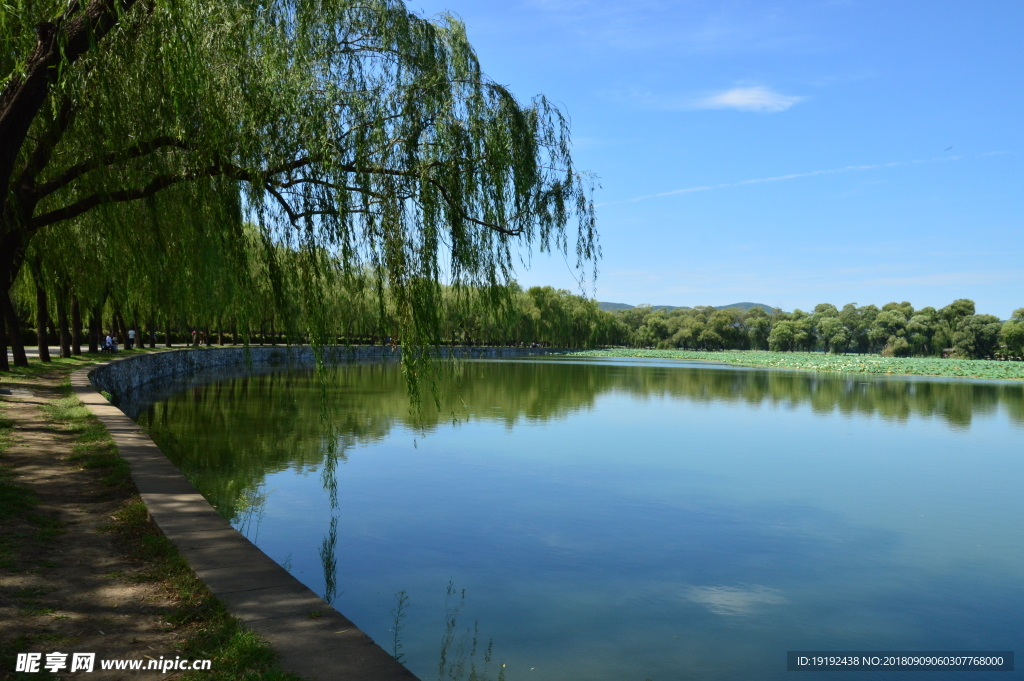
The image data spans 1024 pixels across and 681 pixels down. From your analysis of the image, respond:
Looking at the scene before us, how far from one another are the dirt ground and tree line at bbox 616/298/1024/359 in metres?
84.4

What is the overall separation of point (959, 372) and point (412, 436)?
48.7 m

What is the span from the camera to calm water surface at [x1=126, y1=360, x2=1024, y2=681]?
5219 mm

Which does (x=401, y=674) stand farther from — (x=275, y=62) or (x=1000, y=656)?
(x=275, y=62)

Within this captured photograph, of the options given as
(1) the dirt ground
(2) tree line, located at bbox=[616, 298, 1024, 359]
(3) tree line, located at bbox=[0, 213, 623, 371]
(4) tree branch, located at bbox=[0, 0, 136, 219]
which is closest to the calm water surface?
(3) tree line, located at bbox=[0, 213, 623, 371]

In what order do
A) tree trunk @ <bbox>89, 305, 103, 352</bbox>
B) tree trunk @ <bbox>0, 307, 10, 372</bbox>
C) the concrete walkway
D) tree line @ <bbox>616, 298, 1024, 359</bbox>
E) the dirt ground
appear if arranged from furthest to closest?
tree line @ <bbox>616, 298, 1024, 359</bbox> < tree trunk @ <bbox>89, 305, 103, 352</bbox> < tree trunk @ <bbox>0, 307, 10, 372</bbox> < the dirt ground < the concrete walkway

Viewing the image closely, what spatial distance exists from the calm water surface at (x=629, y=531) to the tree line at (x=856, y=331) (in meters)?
71.7

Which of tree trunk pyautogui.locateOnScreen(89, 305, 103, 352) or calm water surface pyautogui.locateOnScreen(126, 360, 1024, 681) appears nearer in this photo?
calm water surface pyautogui.locateOnScreen(126, 360, 1024, 681)

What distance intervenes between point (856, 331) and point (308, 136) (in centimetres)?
9982

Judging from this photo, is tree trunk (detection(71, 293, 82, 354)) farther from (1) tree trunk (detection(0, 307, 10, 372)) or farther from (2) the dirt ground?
(2) the dirt ground

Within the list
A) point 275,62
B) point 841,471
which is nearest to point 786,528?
point 841,471

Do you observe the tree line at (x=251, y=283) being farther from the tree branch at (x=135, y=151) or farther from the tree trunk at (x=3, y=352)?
the tree trunk at (x=3, y=352)

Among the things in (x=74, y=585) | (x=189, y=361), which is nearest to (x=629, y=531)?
(x=74, y=585)

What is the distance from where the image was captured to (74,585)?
12.6 ft

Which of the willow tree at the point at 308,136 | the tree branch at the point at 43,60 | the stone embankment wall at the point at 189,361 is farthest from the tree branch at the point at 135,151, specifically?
the stone embankment wall at the point at 189,361
